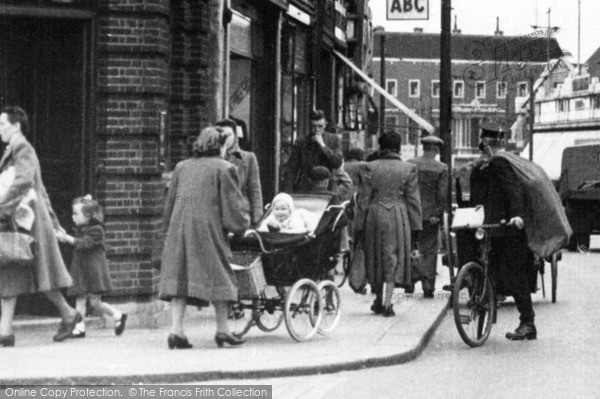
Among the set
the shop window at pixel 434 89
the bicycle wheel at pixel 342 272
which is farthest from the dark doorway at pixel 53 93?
the shop window at pixel 434 89

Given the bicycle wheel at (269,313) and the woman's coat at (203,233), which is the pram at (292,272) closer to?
the bicycle wheel at (269,313)

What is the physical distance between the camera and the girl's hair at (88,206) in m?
11.8

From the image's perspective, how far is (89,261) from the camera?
11.8 metres

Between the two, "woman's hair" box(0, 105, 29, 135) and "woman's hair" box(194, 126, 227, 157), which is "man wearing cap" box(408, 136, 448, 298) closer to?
"woman's hair" box(194, 126, 227, 157)

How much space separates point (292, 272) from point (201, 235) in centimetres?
108

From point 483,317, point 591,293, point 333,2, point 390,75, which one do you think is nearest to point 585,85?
point 390,75

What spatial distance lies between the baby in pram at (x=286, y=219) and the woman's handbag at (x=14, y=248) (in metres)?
2.14

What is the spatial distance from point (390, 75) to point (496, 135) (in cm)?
10260

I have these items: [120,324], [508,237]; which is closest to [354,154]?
[508,237]

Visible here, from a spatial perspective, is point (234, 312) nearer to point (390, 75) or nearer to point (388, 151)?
point (388, 151)

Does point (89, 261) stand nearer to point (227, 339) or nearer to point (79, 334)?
point (79, 334)

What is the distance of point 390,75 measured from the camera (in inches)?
4503

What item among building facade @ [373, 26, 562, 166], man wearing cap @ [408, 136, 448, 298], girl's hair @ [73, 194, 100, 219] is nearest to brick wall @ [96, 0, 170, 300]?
girl's hair @ [73, 194, 100, 219]

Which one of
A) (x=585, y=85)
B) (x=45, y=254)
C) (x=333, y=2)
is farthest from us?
(x=585, y=85)
